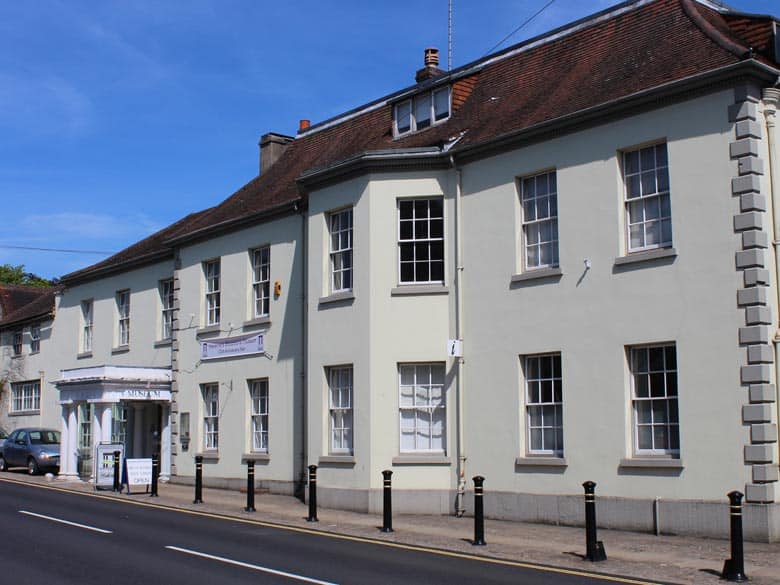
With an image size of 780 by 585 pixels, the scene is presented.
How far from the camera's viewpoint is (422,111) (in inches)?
882

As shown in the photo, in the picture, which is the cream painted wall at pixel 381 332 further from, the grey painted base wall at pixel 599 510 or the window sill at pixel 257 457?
the window sill at pixel 257 457

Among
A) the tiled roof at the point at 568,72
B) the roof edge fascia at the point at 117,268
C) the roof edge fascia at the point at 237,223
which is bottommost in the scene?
the roof edge fascia at the point at 117,268

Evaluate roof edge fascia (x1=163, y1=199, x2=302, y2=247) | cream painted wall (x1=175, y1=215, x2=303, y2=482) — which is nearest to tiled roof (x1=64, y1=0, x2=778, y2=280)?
roof edge fascia (x1=163, y1=199, x2=302, y2=247)

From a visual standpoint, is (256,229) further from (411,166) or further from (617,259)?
(617,259)

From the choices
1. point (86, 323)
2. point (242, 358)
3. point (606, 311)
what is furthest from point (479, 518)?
point (86, 323)

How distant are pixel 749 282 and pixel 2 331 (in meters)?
36.4

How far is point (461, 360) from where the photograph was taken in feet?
63.3

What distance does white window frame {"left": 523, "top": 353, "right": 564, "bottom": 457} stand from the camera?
1758 cm

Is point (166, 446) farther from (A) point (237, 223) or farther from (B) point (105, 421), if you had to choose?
(A) point (237, 223)

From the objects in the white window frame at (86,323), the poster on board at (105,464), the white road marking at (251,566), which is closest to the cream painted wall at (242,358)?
the poster on board at (105,464)

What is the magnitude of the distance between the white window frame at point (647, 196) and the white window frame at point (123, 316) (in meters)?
20.2

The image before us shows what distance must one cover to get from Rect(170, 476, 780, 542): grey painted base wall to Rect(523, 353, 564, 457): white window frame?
0.98 m

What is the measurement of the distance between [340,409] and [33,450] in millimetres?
14625

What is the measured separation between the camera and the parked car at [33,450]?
30328 millimetres
